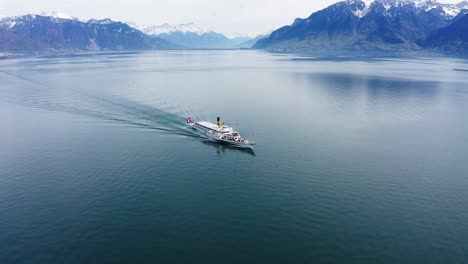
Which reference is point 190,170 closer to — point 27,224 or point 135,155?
point 135,155

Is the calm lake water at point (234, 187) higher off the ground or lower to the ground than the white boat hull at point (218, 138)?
lower

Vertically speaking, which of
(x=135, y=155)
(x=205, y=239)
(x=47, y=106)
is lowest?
(x=205, y=239)

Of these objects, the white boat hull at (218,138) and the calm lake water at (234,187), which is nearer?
the calm lake water at (234,187)

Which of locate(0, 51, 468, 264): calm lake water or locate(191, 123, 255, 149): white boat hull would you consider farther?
locate(191, 123, 255, 149): white boat hull

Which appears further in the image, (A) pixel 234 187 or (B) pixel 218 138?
(B) pixel 218 138

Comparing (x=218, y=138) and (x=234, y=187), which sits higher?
(x=218, y=138)

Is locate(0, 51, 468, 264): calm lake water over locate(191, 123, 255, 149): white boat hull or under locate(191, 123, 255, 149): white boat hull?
under

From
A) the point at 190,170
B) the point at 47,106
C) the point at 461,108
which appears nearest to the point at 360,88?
the point at 461,108

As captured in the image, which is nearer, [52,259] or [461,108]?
[52,259]
